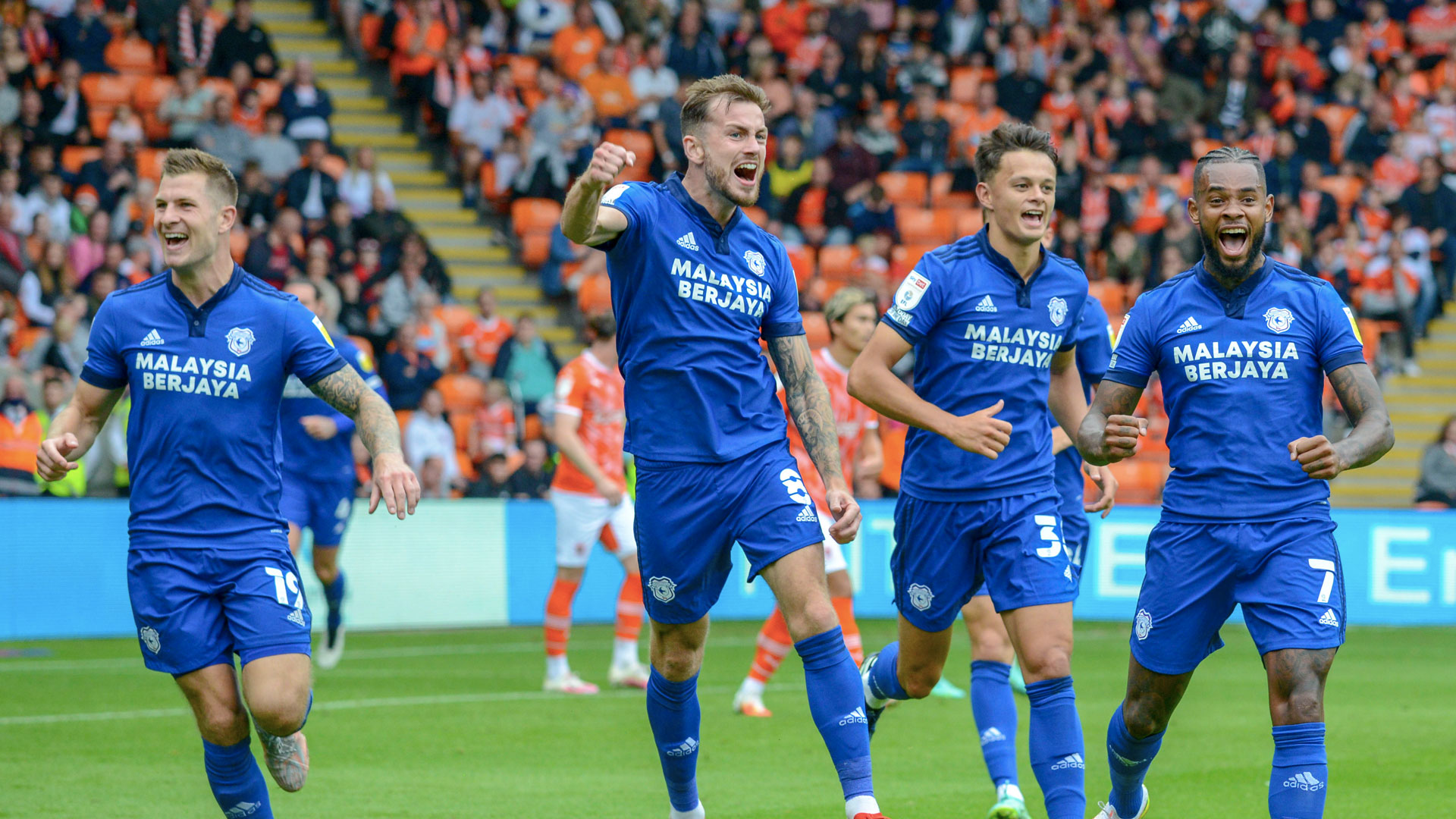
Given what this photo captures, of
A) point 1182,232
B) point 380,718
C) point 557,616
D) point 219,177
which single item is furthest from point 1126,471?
point 219,177

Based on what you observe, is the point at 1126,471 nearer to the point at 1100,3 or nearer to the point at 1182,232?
the point at 1182,232

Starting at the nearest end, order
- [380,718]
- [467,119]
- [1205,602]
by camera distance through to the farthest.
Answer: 1. [1205,602]
2. [380,718]
3. [467,119]

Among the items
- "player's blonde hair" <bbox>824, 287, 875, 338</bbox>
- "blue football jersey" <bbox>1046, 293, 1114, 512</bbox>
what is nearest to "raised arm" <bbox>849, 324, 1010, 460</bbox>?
"blue football jersey" <bbox>1046, 293, 1114, 512</bbox>

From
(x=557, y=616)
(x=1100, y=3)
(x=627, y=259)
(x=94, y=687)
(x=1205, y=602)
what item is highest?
(x=1100, y=3)

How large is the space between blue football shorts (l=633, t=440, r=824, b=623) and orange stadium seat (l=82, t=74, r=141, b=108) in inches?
626

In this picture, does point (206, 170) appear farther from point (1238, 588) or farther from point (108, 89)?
point (108, 89)

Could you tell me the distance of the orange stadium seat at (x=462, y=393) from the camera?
1858 cm

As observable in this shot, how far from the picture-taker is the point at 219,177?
19.4ft

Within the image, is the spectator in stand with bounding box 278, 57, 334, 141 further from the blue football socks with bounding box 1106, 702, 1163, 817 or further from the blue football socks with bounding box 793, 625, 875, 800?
the blue football socks with bounding box 1106, 702, 1163, 817

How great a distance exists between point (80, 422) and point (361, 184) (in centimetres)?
1439

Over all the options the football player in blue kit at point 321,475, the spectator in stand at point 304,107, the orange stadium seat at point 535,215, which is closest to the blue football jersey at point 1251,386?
the football player in blue kit at point 321,475

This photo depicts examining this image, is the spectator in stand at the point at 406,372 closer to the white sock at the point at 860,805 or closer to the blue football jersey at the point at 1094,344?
the blue football jersey at the point at 1094,344

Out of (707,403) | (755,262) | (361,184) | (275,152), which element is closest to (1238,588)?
(707,403)

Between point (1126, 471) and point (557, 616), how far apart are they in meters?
9.05
